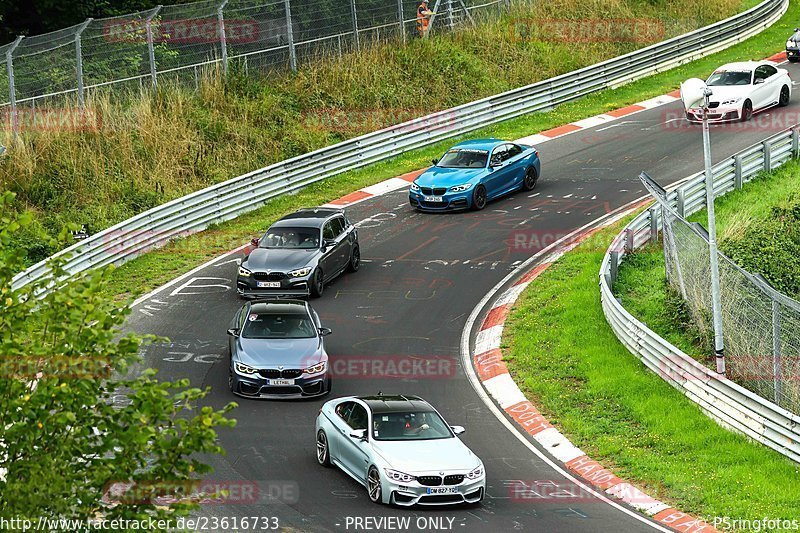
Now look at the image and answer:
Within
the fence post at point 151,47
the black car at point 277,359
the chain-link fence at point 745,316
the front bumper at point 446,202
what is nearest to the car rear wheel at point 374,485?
the black car at point 277,359

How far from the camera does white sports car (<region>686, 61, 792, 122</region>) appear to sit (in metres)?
37.2

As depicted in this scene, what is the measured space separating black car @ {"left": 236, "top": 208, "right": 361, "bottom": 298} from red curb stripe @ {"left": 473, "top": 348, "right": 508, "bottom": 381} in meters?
4.23

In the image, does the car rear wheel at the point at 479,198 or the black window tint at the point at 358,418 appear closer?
the black window tint at the point at 358,418

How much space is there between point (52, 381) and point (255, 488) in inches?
279

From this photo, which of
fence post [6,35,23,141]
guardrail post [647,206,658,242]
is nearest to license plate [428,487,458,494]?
guardrail post [647,206,658,242]

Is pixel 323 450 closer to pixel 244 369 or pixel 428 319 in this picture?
pixel 244 369

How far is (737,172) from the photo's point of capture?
3130cm

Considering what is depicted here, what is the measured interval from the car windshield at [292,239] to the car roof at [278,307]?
144 inches

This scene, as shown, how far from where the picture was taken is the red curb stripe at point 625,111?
40072 mm

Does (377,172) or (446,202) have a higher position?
(446,202)

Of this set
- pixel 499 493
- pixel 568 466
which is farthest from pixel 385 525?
pixel 568 466

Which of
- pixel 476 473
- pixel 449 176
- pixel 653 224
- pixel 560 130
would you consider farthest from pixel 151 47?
pixel 476 473

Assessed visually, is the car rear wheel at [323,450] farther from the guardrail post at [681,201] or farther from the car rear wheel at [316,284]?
the guardrail post at [681,201]

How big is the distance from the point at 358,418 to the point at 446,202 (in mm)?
14024
